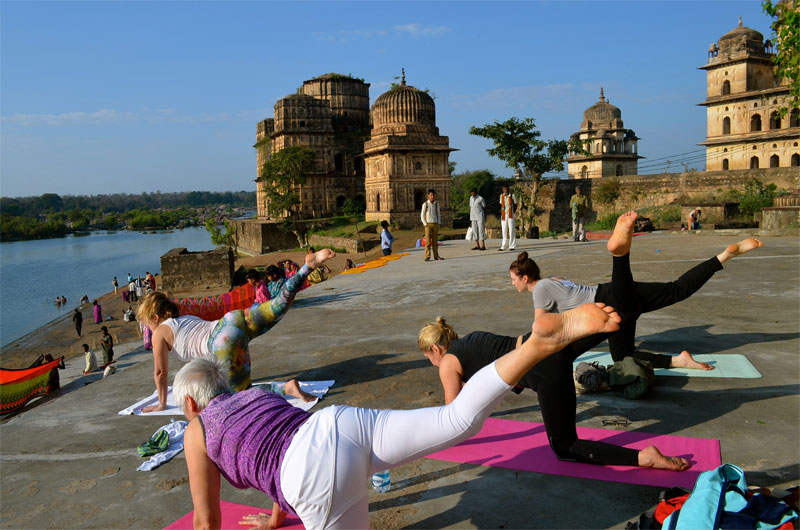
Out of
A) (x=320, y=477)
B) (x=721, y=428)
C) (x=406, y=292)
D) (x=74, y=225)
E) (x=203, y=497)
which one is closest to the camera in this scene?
(x=320, y=477)

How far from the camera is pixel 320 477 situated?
2.38 m

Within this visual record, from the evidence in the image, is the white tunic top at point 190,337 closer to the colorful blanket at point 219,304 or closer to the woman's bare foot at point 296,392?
the woman's bare foot at point 296,392

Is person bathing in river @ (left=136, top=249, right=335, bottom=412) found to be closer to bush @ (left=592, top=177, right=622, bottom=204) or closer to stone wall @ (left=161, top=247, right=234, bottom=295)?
stone wall @ (left=161, top=247, right=234, bottom=295)

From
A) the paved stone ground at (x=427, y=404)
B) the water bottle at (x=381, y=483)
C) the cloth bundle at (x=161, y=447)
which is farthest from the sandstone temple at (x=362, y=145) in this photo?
the water bottle at (x=381, y=483)

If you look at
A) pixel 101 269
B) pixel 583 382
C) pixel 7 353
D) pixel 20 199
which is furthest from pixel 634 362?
pixel 20 199

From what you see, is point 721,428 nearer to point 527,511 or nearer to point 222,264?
point 527,511

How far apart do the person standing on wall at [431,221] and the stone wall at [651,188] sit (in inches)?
701

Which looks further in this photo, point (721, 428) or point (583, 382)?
point (583, 382)

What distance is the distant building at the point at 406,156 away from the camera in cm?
3669

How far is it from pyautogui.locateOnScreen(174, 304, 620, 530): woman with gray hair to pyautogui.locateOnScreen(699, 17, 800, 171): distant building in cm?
3777

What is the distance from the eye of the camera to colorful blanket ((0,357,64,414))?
8.28 metres

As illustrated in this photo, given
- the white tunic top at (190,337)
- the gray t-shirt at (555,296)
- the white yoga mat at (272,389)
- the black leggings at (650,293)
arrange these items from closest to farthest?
1. the black leggings at (650,293)
2. the gray t-shirt at (555,296)
3. the white tunic top at (190,337)
4. the white yoga mat at (272,389)

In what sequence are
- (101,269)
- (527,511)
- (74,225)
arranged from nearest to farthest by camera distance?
1. (527,511)
2. (101,269)
3. (74,225)

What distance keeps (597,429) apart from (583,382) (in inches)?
26.9
